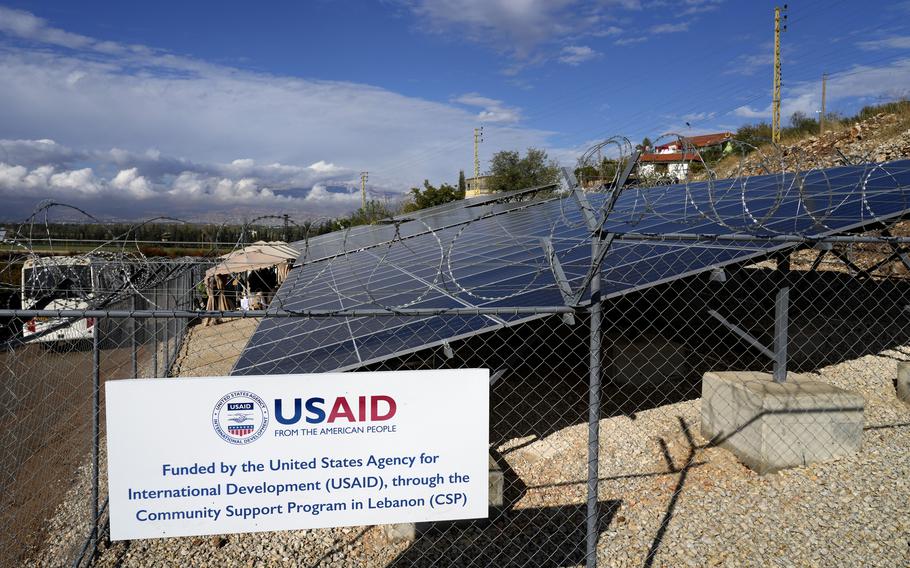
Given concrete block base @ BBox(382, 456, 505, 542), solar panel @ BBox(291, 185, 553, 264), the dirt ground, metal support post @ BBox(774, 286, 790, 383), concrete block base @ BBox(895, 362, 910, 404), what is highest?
solar panel @ BBox(291, 185, 553, 264)

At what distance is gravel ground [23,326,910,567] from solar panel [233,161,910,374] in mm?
1700

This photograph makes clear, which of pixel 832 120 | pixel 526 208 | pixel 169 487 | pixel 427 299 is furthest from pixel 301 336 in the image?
pixel 832 120

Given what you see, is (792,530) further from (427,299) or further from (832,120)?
(832,120)

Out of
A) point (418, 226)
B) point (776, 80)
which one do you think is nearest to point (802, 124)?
point (776, 80)

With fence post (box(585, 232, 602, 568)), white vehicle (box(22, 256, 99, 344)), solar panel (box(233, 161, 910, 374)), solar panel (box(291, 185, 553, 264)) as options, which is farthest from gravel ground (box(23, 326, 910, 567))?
solar panel (box(291, 185, 553, 264))

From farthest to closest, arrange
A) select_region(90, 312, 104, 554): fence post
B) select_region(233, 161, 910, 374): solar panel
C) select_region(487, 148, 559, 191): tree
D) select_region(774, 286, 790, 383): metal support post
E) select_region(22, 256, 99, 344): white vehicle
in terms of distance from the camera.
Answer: select_region(487, 148, 559, 191): tree
select_region(774, 286, 790, 383): metal support post
select_region(233, 161, 910, 374): solar panel
select_region(90, 312, 104, 554): fence post
select_region(22, 256, 99, 344): white vehicle

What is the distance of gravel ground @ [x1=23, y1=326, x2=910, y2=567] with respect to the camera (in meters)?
5.10

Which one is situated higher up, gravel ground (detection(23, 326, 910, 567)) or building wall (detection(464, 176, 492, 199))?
building wall (detection(464, 176, 492, 199))

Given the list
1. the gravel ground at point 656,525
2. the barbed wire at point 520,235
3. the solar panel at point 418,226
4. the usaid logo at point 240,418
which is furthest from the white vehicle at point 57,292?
the solar panel at point 418,226

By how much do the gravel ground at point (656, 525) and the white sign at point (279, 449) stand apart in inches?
81.0

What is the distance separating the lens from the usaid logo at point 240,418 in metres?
3.29

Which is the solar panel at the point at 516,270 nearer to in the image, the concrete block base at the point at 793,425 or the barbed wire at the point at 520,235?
the barbed wire at the point at 520,235

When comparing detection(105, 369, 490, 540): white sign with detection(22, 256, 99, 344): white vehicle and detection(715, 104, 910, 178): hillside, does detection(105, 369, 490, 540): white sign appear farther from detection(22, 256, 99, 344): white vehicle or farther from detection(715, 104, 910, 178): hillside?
detection(715, 104, 910, 178): hillside

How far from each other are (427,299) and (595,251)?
12.9 ft
